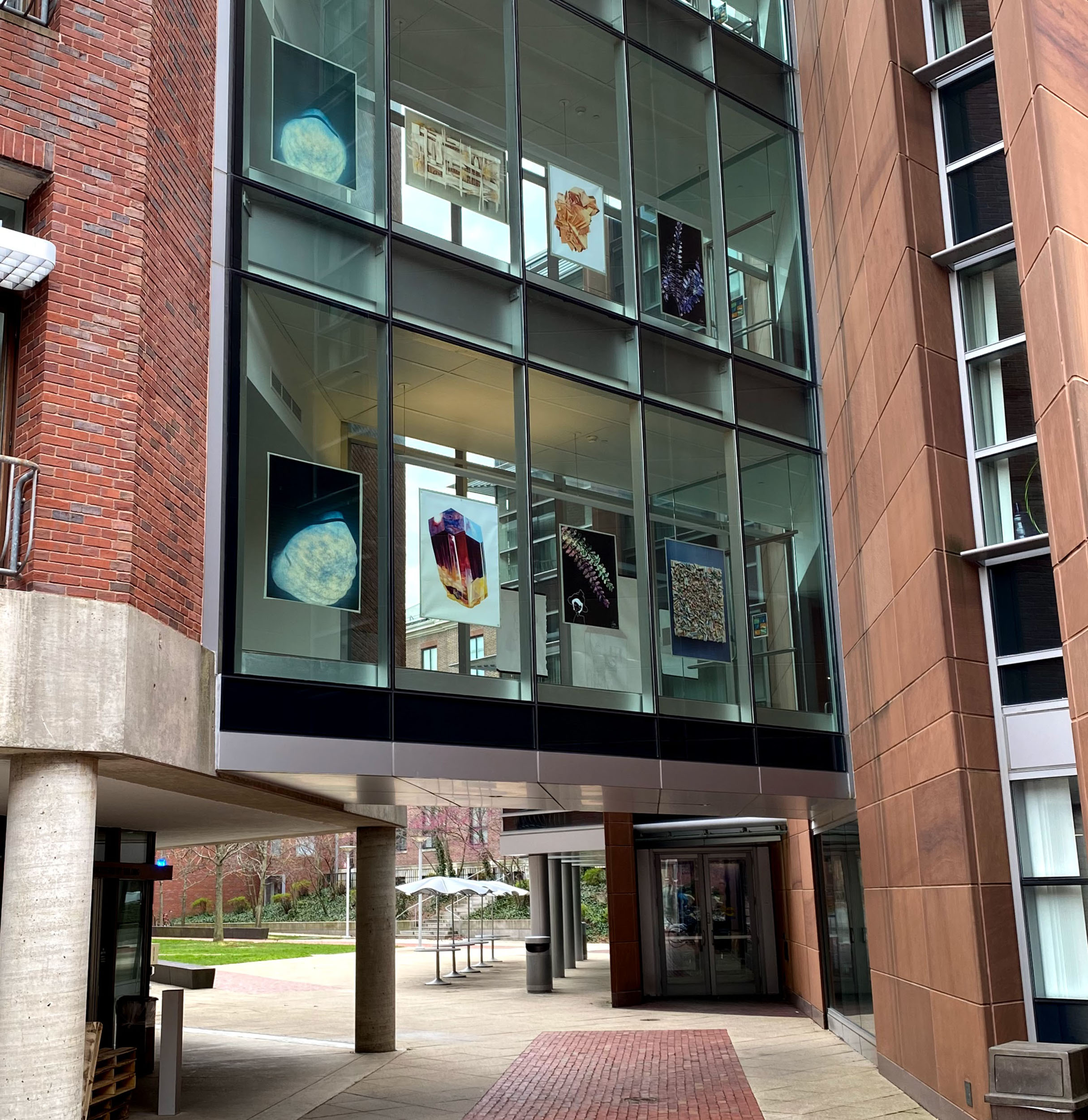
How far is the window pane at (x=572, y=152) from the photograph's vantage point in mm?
14266

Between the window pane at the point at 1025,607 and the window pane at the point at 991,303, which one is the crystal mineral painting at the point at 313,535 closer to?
the window pane at the point at 1025,607

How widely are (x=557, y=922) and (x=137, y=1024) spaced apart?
1656cm

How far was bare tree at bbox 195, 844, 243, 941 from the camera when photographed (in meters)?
46.7

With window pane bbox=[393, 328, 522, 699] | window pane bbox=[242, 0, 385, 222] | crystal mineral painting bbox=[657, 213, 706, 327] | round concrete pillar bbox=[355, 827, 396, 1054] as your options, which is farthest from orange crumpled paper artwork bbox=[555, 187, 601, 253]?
round concrete pillar bbox=[355, 827, 396, 1054]

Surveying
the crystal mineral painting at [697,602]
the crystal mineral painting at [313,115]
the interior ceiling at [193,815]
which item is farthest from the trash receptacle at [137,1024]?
the crystal mineral painting at [313,115]

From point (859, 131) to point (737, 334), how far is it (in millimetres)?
3024

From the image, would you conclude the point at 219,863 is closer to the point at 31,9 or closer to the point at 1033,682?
the point at 1033,682

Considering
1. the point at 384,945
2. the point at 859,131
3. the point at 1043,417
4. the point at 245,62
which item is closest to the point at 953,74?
the point at 859,131

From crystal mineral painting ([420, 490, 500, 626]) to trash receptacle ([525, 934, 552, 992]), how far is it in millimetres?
15409

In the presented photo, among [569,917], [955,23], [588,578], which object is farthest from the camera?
[569,917]

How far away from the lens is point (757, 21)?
17.7 metres

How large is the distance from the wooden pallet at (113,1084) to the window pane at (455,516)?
4878 millimetres

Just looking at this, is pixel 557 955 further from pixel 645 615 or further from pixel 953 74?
pixel 953 74

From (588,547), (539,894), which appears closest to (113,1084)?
(588,547)
